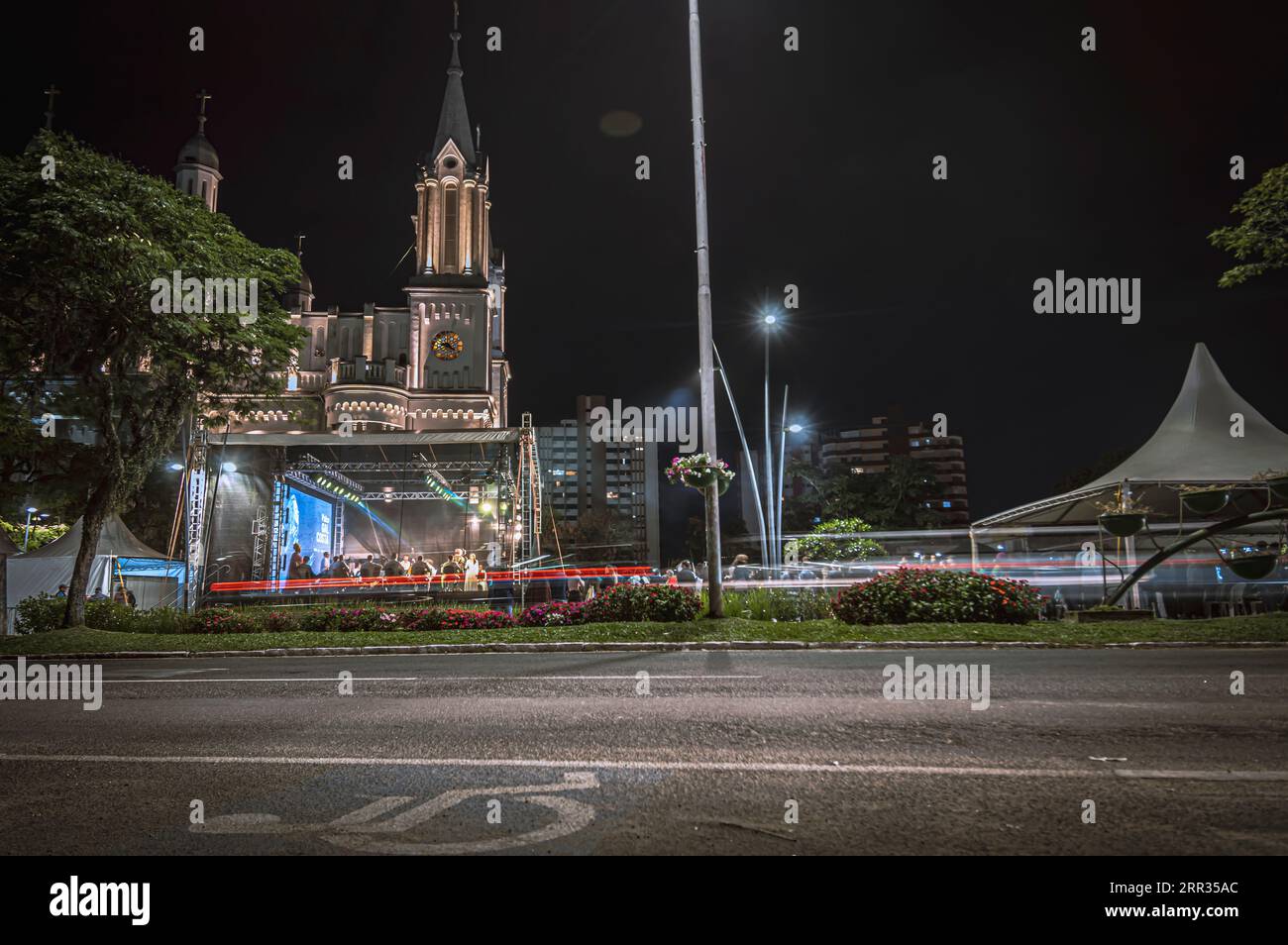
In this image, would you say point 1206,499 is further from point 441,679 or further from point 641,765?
point 641,765

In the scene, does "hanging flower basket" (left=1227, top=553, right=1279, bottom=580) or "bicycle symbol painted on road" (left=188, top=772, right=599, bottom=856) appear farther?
"hanging flower basket" (left=1227, top=553, right=1279, bottom=580)

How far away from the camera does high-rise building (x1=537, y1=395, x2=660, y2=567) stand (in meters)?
129

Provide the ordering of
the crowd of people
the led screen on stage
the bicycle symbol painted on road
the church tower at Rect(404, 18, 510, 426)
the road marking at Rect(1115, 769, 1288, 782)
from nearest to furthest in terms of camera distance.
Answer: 1. the bicycle symbol painted on road
2. the road marking at Rect(1115, 769, 1288, 782)
3. the crowd of people
4. the led screen on stage
5. the church tower at Rect(404, 18, 510, 426)

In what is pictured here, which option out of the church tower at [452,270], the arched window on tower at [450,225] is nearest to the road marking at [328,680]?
the church tower at [452,270]

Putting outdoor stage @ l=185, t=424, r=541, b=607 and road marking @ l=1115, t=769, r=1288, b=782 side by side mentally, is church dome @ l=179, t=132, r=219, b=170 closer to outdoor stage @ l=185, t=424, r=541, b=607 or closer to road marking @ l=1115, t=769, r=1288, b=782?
outdoor stage @ l=185, t=424, r=541, b=607

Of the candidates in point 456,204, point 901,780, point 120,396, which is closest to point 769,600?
point 901,780

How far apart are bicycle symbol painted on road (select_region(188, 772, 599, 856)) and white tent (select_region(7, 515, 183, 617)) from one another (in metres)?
24.2

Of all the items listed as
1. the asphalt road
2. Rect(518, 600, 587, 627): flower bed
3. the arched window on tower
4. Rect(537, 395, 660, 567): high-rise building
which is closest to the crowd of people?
Rect(518, 600, 587, 627): flower bed

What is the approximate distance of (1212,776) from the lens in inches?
171

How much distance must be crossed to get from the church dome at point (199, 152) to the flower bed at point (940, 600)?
87.1 m

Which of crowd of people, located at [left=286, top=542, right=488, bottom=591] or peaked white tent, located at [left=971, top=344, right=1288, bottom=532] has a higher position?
peaked white tent, located at [left=971, top=344, right=1288, bottom=532]

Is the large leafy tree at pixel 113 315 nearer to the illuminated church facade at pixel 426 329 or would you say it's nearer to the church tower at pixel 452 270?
the illuminated church facade at pixel 426 329

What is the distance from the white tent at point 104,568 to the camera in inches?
955
